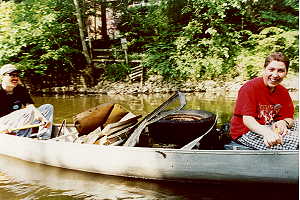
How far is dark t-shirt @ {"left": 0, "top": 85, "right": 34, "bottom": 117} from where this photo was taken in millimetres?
5973

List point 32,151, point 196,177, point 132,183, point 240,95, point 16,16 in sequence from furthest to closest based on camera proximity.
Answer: point 16,16 → point 32,151 → point 132,183 → point 196,177 → point 240,95

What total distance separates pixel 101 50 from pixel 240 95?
13.6m

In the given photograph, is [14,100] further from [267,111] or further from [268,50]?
[268,50]

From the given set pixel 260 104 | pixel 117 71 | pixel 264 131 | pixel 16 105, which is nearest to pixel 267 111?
pixel 260 104

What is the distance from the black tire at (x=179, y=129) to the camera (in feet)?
16.4

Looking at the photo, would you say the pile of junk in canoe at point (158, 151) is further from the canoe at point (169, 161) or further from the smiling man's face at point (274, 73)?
the smiling man's face at point (274, 73)

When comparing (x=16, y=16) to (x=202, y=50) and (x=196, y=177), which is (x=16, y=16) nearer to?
(x=202, y=50)

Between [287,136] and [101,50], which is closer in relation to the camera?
[287,136]

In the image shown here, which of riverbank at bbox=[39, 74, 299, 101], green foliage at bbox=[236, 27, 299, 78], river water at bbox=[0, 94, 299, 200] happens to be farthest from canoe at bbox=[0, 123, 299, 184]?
green foliage at bbox=[236, 27, 299, 78]

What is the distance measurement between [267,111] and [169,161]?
1.49 m

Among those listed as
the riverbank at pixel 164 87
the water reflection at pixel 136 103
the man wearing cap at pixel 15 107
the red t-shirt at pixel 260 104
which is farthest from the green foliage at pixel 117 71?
the red t-shirt at pixel 260 104

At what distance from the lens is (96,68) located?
627 inches

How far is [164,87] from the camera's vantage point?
1388 centimetres

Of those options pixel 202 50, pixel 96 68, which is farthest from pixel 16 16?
pixel 202 50
